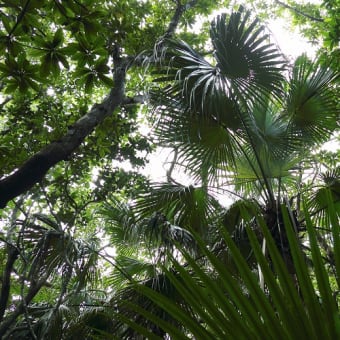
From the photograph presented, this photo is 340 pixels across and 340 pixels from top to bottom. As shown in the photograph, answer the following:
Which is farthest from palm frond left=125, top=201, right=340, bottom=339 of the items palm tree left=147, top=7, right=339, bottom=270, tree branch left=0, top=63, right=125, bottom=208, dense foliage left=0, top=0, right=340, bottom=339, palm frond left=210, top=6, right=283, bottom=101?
palm frond left=210, top=6, right=283, bottom=101

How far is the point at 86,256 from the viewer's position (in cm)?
359

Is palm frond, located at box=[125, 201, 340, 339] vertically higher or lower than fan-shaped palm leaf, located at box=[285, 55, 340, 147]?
lower

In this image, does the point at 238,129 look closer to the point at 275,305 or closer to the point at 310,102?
the point at 310,102

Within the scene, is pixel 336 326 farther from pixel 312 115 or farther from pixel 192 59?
pixel 312 115

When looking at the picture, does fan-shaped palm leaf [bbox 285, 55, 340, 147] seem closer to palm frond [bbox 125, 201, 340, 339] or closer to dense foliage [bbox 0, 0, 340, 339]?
dense foliage [bbox 0, 0, 340, 339]

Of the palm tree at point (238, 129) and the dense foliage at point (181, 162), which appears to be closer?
the dense foliage at point (181, 162)

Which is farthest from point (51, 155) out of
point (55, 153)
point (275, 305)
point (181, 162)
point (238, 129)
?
point (275, 305)

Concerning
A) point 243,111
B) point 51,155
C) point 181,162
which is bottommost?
point 51,155

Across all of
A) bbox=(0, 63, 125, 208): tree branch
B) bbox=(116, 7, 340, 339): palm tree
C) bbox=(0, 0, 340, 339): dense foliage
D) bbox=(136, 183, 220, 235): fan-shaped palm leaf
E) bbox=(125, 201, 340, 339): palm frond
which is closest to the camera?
bbox=(125, 201, 340, 339): palm frond

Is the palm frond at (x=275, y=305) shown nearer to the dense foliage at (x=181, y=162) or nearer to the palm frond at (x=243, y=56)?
the dense foliage at (x=181, y=162)

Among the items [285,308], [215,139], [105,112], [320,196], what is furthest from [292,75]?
[285,308]

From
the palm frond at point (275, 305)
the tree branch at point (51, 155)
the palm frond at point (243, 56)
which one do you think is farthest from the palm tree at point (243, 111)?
the palm frond at point (275, 305)

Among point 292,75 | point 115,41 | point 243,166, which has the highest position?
point 115,41

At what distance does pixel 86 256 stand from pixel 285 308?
10.2 ft
